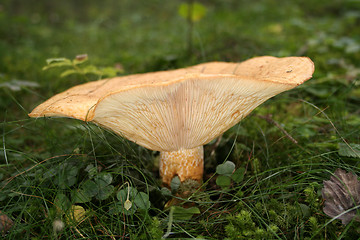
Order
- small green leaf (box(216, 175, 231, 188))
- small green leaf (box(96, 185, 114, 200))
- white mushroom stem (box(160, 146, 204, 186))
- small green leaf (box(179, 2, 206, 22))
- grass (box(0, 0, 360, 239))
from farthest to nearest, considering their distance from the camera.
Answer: small green leaf (box(179, 2, 206, 22)), white mushroom stem (box(160, 146, 204, 186)), small green leaf (box(216, 175, 231, 188)), small green leaf (box(96, 185, 114, 200)), grass (box(0, 0, 360, 239))

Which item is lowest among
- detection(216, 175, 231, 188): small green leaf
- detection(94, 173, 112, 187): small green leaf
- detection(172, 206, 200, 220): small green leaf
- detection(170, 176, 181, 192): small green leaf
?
detection(170, 176, 181, 192): small green leaf

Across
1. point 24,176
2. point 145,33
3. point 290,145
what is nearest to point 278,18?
point 145,33

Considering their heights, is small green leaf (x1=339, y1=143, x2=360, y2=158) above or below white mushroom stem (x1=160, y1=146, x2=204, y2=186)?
above

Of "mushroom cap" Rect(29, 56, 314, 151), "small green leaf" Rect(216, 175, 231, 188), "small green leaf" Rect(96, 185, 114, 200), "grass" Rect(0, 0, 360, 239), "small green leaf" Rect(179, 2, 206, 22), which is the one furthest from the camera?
"small green leaf" Rect(179, 2, 206, 22)

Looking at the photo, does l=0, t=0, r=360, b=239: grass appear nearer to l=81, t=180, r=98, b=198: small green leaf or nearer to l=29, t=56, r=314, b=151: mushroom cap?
l=81, t=180, r=98, b=198: small green leaf

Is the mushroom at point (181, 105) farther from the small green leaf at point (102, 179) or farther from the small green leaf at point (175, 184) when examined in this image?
the small green leaf at point (102, 179)

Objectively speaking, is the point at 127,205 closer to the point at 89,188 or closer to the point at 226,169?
the point at 89,188

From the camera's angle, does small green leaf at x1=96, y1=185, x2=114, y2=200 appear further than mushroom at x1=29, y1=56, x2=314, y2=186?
Yes

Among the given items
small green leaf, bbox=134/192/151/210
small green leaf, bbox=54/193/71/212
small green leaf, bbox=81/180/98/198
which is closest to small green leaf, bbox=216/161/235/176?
small green leaf, bbox=134/192/151/210

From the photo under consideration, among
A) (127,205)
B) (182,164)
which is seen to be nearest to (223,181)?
(182,164)

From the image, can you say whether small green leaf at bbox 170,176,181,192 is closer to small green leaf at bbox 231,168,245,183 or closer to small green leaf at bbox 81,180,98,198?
small green leaf at bbox 231,168,245,183
